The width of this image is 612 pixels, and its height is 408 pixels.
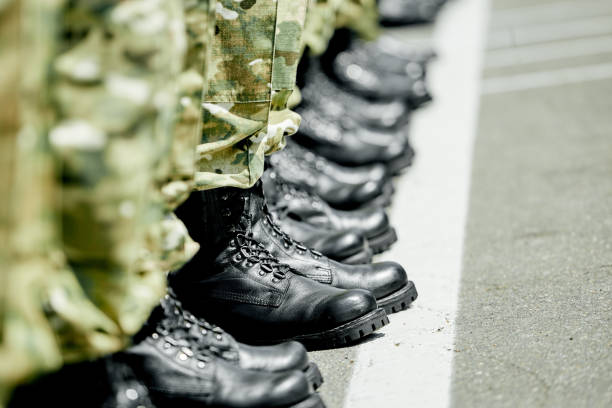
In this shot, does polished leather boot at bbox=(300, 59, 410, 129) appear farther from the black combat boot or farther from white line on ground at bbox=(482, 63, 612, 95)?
the black combat boot

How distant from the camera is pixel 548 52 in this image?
Result: 241 inches

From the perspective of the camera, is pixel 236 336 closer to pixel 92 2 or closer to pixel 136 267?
pixel 136 267

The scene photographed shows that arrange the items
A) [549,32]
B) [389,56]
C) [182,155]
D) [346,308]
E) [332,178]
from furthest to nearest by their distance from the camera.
A: 1. [549,32]
2. [389,56]
3. [332,178]
4. [346,308]
5. [182,155]

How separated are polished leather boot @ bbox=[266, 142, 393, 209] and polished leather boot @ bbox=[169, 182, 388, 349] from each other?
80 cm

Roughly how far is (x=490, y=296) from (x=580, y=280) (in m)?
0.28

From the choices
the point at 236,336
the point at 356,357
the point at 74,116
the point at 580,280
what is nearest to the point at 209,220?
the point at 236,336

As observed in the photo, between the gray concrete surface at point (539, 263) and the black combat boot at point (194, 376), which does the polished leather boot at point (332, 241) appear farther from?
the black combat boot at point (194, 376)

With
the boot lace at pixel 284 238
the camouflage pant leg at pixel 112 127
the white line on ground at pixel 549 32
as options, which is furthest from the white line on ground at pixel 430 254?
the white line on ground at pixel 549 32

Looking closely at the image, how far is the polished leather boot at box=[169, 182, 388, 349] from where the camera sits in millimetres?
1906

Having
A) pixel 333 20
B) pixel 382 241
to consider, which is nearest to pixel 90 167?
pixel 382 241

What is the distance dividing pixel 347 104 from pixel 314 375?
2.41 m

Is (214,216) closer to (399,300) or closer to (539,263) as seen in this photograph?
(399,300)

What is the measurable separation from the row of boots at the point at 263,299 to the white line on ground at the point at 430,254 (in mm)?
77

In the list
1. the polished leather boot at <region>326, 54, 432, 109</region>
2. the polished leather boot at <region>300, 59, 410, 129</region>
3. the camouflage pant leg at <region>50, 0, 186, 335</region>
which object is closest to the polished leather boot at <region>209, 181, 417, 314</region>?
the camouflage pant leg at <region>50, 0, 186, 335</region>
